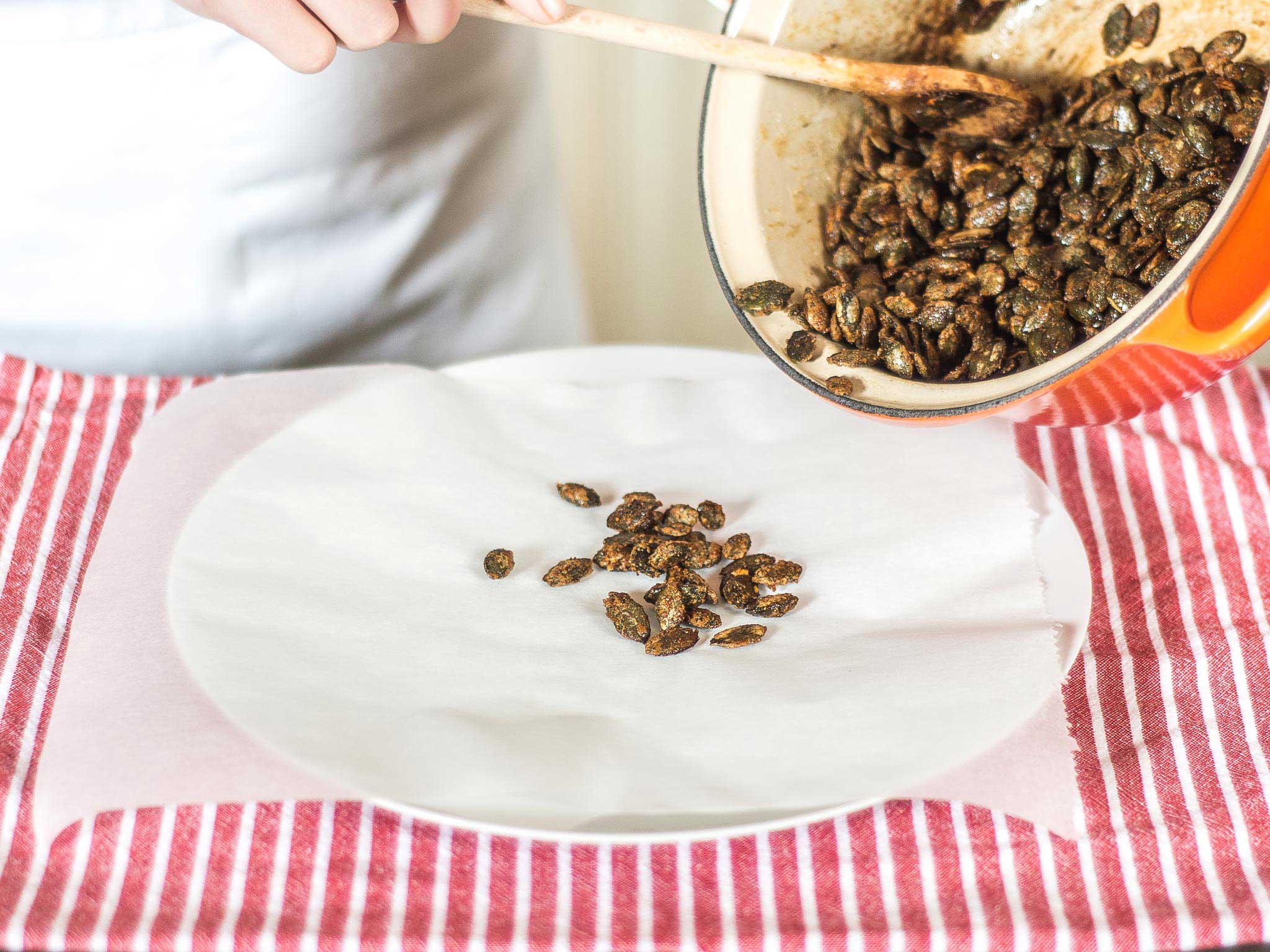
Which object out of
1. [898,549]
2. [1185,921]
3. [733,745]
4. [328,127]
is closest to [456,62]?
[328,127]

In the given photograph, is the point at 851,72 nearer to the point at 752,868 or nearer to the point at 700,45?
the point at 700,45

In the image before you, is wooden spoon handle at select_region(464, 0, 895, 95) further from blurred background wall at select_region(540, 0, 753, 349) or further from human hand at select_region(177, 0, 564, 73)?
blurred background wall at select_region(540, 0, 753, 349)

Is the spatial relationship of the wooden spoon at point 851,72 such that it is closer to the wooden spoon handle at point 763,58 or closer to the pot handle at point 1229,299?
the wooden spoon handle at point 763,58

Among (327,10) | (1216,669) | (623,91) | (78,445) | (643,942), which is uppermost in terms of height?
(623,91)

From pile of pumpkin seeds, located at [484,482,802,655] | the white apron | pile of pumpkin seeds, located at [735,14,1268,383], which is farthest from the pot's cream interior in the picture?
the white apron

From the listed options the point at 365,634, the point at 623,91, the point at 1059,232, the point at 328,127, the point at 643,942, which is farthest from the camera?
the point at 623,91

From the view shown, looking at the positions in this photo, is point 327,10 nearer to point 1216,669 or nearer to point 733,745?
point 733,745

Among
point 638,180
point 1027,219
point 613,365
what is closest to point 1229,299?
point 1027,219
